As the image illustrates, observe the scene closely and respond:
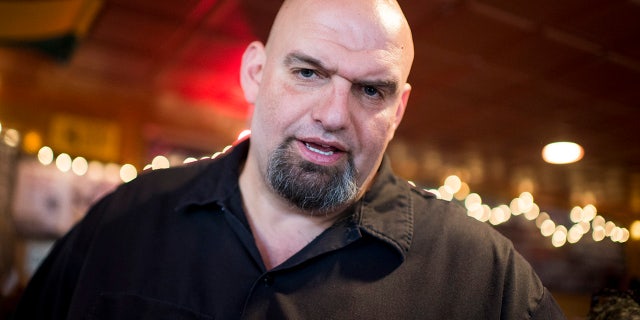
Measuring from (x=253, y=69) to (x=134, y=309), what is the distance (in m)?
0.71

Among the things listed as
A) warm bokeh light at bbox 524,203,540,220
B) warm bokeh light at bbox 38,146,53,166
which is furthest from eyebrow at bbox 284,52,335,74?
warm bokeh light at bbox 524,203,540,220

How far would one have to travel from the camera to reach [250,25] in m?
3.64

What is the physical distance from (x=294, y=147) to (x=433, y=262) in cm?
44

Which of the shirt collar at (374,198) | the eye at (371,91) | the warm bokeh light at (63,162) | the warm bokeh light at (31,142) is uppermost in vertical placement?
the eye at (371,91)

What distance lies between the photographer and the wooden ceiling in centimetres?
318

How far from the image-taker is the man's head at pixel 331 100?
4.00ft

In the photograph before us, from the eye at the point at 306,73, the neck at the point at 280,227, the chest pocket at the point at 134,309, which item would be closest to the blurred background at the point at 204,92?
the eye at the point at 306,73

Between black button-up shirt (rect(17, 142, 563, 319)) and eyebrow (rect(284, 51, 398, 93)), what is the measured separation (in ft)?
0.95

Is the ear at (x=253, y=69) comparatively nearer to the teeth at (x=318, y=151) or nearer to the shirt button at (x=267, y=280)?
the teeth at (x=318, y=151)

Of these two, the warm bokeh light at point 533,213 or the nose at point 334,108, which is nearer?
the nose at point 334,108

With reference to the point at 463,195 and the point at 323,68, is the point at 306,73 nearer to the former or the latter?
the point at 323,68

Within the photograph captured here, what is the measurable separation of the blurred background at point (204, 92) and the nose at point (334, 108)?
49 cm

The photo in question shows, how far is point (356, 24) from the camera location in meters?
1.24

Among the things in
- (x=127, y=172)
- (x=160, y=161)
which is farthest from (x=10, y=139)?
(x=160, y=161)
